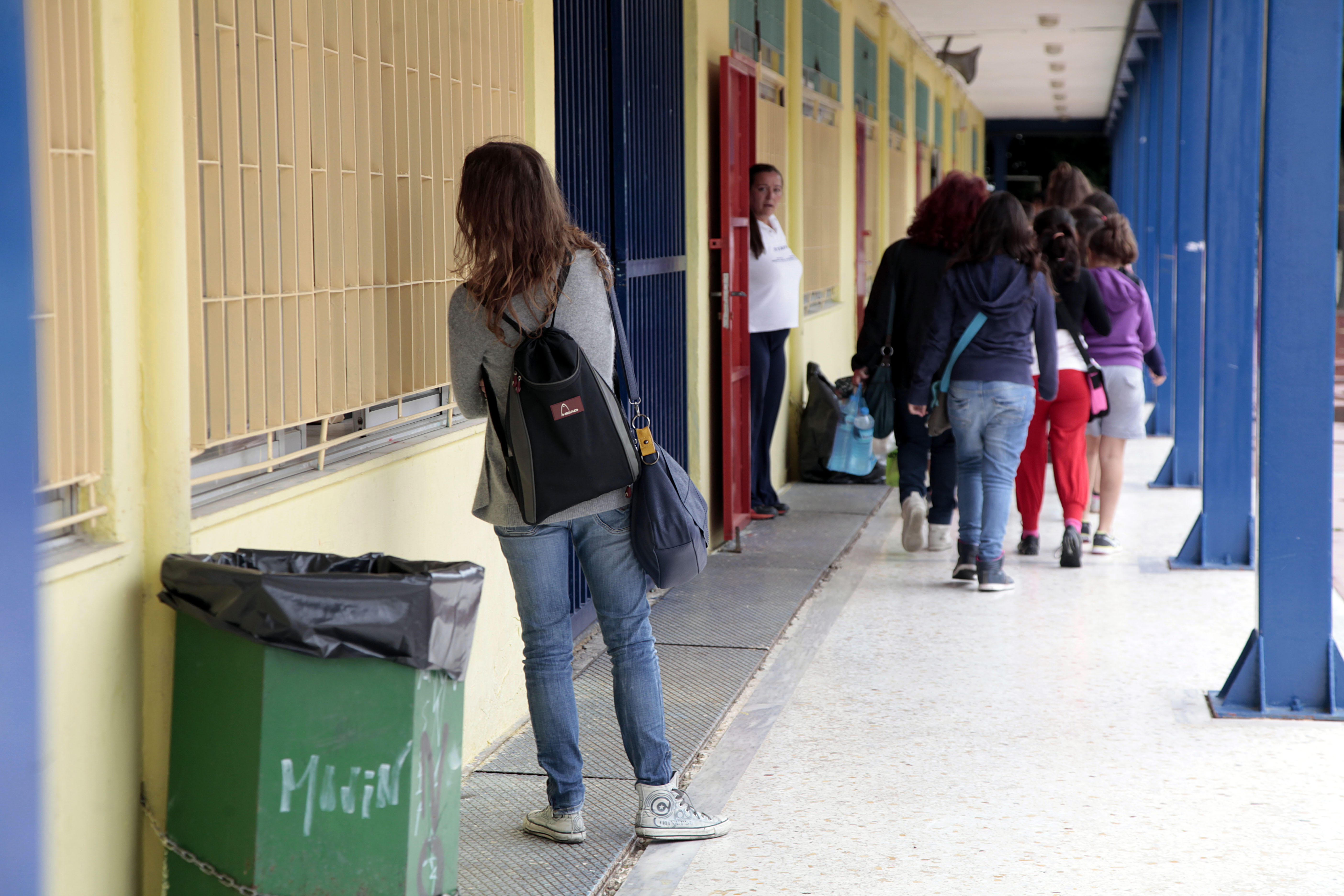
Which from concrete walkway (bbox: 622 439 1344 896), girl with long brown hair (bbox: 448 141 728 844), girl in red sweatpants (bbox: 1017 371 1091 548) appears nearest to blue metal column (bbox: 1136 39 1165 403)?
girl in red sweatpants (bbox: 1017 371 1091 548)

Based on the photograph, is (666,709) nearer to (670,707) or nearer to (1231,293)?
(670,707)

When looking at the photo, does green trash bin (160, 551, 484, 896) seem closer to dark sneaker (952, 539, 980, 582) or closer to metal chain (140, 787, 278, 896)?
metal chain (140, 787, 278, 896)

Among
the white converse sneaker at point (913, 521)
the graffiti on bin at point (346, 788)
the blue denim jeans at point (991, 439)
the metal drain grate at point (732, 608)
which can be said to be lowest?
the metal drain grate at point (732, 608)

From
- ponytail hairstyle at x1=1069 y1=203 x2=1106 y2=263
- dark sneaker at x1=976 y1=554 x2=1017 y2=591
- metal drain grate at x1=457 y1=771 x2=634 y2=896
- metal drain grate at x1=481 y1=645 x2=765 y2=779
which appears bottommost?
metal drain grate at x1=457 y1=771 x2=634 y2=896

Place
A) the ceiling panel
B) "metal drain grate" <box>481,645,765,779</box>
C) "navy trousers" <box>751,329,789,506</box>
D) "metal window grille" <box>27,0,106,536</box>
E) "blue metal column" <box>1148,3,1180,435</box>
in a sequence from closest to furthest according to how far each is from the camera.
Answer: "metal window grille" <box>27,0,106,536</box> < "metal drain grate" <box>481,645,765,779</box> < "navy trousers" <box>751,329,789,506</box> < "blue metal column" <box>1148,3,1180,435</box> < the ceiling panel

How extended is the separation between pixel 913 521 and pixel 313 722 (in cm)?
464

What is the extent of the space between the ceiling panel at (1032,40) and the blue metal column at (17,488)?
1071 centimetres

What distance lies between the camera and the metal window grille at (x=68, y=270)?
2.14m

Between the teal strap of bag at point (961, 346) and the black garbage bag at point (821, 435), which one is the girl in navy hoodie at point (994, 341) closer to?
the teal strap of bag at point (961, 346)

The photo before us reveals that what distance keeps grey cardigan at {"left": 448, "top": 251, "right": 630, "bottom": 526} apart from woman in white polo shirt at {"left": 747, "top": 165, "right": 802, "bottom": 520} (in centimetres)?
432

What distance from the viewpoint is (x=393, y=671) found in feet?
7.46

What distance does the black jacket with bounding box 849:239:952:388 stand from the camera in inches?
244

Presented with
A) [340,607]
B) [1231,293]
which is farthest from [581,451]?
[1231,293]

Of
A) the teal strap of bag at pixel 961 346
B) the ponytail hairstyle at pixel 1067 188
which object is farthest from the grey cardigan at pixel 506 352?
the ponytail hairstyle at pixel 1067 188
